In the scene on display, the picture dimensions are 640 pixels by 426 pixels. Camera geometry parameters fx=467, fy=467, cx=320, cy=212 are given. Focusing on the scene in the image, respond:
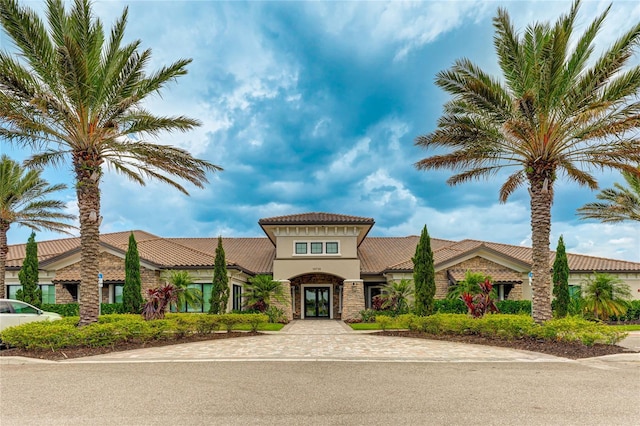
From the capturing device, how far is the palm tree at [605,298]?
24.3 metres

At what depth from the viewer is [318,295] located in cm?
3184

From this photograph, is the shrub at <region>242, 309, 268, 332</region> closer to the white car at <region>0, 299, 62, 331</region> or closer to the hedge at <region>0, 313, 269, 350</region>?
the hedge at <region>0, 313, 269, 350</region>

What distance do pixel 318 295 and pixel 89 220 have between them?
1902 centimetres

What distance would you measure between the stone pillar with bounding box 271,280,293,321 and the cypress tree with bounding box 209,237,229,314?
5016 mm

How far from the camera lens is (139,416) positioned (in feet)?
22.9

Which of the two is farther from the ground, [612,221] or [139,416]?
[612,221]

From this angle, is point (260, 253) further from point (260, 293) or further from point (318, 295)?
point (260, 293)

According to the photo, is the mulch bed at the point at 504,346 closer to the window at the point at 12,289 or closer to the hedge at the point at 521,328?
the hedge at the point at 521,328

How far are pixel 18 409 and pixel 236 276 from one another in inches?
838

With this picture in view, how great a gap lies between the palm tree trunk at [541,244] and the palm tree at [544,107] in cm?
3

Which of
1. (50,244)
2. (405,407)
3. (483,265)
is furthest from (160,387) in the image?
(50,244)

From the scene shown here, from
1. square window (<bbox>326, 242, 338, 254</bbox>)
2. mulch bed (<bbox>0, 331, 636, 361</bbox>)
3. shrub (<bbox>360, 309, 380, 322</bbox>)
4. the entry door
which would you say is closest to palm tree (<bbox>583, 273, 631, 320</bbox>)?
shrub (<bbox>360, 309, 380, 322</bbox>)

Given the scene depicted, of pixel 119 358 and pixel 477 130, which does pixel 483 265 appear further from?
pixel 119 358

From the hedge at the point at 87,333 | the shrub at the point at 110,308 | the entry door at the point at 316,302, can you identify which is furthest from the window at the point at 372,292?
the hedge at the point at 87,333
